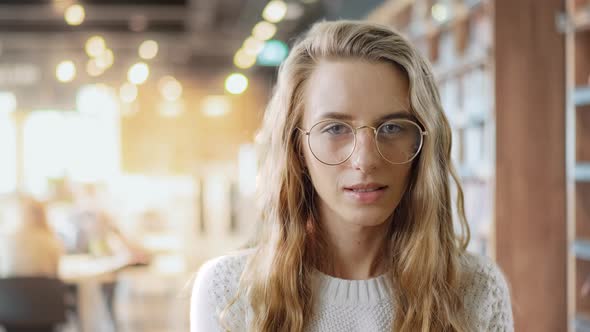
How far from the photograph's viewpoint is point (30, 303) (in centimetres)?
584

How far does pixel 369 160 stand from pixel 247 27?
1157cm

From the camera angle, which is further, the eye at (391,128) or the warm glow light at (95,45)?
the warm glow light at (95,45)

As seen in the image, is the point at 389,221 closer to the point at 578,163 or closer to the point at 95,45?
the point at 578,163

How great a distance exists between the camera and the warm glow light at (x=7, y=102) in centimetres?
1452

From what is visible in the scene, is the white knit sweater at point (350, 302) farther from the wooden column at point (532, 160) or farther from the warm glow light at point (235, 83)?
the warm glow light at point (235, 83)

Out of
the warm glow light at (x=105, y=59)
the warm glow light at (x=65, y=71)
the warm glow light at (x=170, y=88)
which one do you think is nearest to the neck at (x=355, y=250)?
the warm glow light at (x=105, y=59)

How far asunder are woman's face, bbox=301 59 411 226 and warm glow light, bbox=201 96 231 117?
15.4 meters

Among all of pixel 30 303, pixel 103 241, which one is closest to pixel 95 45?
pixel 103 241

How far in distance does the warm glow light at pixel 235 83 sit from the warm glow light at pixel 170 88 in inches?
40.3

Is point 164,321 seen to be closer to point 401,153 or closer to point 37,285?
point 37,285

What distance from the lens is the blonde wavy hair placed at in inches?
58.3

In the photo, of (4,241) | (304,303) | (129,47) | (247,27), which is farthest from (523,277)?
(129,47)

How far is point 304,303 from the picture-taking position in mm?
1542

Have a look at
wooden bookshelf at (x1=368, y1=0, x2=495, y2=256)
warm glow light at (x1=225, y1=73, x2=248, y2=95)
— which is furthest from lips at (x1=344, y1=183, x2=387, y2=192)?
warm glow light at (x1=225, y1=73, x2=248, y2=95)
